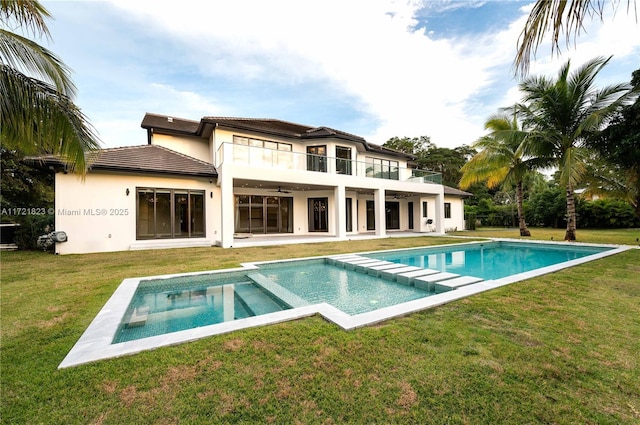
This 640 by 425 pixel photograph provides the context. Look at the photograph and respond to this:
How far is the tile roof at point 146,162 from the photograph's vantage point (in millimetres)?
11344

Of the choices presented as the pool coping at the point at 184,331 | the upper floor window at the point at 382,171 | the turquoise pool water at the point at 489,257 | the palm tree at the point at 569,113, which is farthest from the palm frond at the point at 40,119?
the palm tree at the point at 569,113

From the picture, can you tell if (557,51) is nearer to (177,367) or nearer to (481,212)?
(177,367)

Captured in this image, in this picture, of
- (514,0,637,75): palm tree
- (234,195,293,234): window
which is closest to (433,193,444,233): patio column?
(234,195,293,234): window

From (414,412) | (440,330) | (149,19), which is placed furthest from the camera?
(149,19)

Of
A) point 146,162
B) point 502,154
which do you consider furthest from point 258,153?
point 502,154

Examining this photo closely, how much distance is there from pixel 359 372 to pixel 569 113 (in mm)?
16835

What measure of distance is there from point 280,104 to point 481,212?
24528mm

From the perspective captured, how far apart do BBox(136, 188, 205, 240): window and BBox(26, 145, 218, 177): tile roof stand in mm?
1068

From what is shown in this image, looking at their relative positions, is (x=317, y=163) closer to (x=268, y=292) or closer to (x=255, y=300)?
(x=268, y=292)

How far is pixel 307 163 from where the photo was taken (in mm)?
15406

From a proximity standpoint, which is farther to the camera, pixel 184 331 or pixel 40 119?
pixel 40 119

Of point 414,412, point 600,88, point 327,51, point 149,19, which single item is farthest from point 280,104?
point 414,412

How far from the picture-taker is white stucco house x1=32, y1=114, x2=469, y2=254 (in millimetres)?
11516

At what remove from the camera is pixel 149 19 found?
37.8 ft
